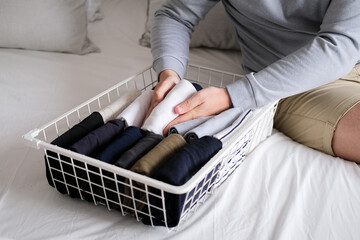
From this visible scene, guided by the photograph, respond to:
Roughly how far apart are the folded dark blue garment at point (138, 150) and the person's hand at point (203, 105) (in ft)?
0.17

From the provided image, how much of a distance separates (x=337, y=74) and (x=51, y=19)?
1007 mm

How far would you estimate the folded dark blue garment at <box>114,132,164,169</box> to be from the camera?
23.0 inches

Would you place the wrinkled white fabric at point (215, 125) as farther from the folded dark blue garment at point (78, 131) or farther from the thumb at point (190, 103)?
the folded dark blue garment at point (78, 131)

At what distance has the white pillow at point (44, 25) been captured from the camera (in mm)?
1247

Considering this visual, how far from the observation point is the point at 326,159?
31.7 inches

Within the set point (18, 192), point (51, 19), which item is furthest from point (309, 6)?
point (51, 19)

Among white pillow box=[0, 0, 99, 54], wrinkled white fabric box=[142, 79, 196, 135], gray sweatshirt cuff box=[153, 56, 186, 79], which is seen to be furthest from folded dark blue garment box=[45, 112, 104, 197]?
white pillow box=[0, 0, 99, 54]

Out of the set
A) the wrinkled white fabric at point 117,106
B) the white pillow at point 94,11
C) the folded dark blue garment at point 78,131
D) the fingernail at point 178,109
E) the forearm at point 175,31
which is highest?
the forearm at point 175,31

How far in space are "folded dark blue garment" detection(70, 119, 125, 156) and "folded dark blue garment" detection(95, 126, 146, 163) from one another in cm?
2

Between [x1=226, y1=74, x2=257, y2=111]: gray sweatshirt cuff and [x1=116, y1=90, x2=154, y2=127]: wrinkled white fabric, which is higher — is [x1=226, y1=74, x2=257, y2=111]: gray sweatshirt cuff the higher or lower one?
the higher one

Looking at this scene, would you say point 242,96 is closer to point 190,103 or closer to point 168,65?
point 190,103

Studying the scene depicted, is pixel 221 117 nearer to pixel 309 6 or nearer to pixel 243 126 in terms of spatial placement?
Result: pixel 243 126

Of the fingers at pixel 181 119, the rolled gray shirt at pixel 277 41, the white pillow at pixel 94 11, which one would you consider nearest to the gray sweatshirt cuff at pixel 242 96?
the rolled gray shirt at pixel 277 41

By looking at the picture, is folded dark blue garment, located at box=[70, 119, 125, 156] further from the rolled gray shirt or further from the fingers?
the rolled gray shirt
